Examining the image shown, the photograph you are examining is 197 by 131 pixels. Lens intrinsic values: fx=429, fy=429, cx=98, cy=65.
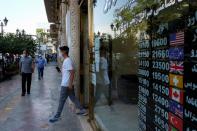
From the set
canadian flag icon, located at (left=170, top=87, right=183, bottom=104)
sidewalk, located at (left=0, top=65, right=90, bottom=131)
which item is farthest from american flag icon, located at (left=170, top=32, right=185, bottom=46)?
sidewalk, located at (left=0, top=65, right=90, bottom=131)

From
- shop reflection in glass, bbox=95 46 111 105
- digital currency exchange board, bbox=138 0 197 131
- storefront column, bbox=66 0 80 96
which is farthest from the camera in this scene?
storefront column, bbox=66 0 80 96

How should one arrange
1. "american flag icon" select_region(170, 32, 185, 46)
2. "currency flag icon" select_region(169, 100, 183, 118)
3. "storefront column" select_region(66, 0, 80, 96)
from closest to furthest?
"american flag icon" select_region(170, 32, 185, 46) < "currency flag icon" select_region(169, 100, 183, 118) < "storefront column" select_region(66, 0, 80, 96)

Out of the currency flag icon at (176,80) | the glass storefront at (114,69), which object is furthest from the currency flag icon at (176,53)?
the glass storefront at (114,69)

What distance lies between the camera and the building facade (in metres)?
3.03

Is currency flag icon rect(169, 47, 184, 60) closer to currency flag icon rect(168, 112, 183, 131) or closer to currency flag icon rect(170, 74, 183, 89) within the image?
currency flag icon rect(170, 74, 183, 89)

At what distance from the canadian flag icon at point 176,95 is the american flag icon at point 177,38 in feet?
1.16

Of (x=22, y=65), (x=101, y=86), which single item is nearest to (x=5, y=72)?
(x=22, y=65)

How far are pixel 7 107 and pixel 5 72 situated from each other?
1697 cm

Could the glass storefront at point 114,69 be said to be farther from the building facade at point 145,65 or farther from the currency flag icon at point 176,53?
the currency flag icon at point 176,53

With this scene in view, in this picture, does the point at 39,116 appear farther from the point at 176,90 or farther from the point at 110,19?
the point at 176,90

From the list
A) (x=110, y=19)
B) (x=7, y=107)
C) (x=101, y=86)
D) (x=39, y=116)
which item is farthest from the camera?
(x=7, y=107)

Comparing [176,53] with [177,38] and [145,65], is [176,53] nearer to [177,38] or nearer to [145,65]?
[177,38]

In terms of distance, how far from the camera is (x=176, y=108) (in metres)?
3.28

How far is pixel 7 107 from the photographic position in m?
12.1
